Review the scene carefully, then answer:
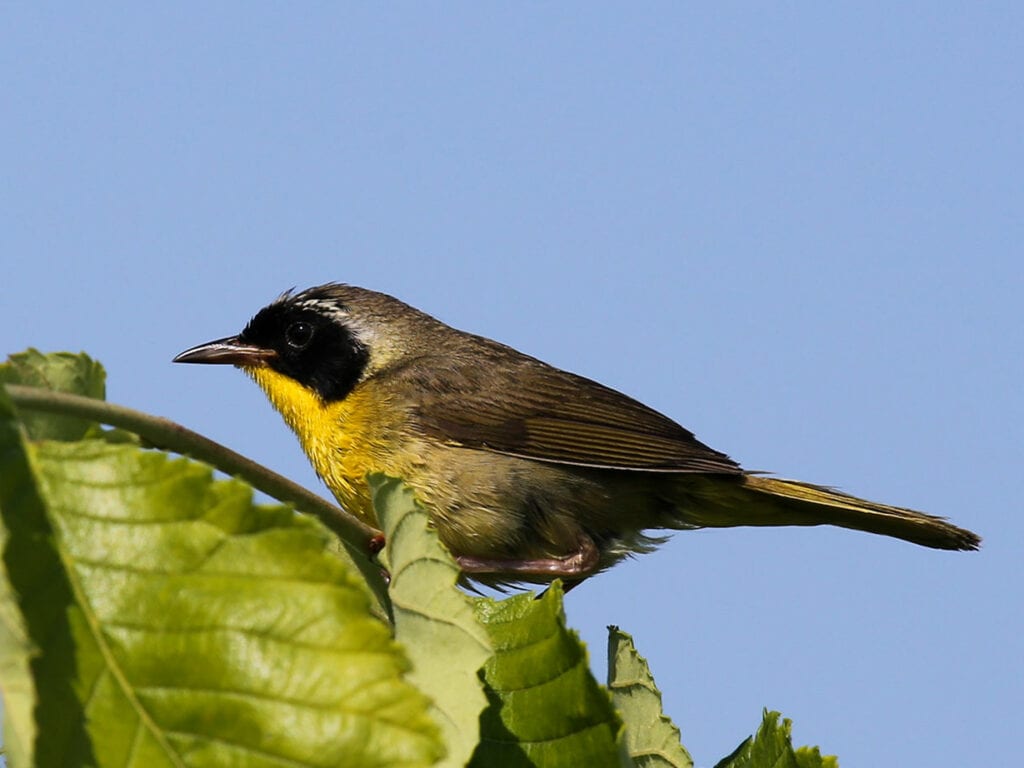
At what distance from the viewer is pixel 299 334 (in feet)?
22.3

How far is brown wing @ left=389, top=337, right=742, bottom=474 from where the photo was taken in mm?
6148

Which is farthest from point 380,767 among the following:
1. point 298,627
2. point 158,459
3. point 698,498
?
point 698,498

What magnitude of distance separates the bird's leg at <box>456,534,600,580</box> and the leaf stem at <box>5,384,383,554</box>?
3.15 m

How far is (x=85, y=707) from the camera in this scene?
4.64ft

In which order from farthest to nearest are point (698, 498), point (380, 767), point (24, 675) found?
point (698, 498)
point (380, 767)
point (24, 675)

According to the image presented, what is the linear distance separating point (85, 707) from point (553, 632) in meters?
1.00

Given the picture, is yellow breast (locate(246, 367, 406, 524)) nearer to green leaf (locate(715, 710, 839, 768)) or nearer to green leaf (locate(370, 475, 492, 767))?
green leaf (locate(715, 710, 839, 768))

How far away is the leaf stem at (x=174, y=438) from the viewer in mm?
1630

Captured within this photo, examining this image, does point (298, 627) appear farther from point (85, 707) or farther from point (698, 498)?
point (698, 498)

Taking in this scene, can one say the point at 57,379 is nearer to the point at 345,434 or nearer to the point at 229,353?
the point at 345,434

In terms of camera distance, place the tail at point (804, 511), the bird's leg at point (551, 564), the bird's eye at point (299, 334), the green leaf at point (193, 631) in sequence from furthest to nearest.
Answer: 1. the bird's eye at point (299, 334)
2. the tail at point (804, 511)
3. the bird's leg at point (551, 564)
4. the green leaf at point (193, 631)

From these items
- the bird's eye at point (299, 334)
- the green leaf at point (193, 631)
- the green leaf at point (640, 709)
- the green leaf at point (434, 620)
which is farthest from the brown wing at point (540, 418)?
the green leaf at point (193, 631)

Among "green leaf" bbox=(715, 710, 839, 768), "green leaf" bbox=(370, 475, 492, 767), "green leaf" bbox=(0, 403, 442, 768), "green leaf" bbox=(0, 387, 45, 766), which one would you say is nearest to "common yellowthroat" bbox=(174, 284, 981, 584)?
"green leaf" bbox=(715, 710, 839, 768)

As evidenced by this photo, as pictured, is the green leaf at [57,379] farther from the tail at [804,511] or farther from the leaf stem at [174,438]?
the tail at [804,511]
